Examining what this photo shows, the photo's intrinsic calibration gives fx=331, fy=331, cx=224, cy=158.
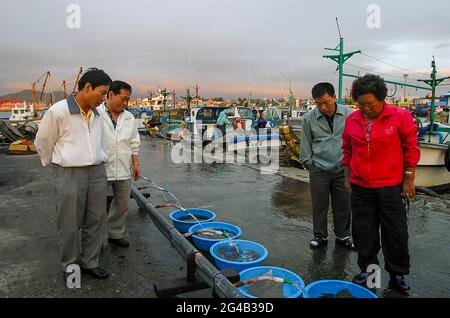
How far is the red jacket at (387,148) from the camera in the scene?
2.93 m

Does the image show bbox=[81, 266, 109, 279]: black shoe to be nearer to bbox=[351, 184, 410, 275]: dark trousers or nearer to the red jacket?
bbox=[351, 184, 410, 275]: dark trousers

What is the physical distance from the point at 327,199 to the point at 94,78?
2.97 metres

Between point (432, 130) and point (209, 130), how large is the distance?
9728 mm

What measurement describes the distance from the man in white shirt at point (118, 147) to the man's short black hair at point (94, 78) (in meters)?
0.59

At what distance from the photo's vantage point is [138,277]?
10.8ft

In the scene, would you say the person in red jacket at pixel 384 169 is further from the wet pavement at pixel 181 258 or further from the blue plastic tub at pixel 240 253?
the blue plastic tub at pixel 240 253

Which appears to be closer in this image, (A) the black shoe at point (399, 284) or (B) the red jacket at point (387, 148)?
(B) the red jacket at point (387, 148)

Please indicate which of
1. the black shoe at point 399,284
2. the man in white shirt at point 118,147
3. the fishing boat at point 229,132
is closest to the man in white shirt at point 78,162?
the man in white shirt at point 118,147

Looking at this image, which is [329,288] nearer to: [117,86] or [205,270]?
[205,270]

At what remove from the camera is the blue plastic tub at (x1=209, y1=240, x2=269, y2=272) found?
3.16 meters

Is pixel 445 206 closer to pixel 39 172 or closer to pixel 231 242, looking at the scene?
pixel 231 242

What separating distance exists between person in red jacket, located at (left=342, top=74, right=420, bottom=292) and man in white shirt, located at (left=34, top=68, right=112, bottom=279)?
8.05ft

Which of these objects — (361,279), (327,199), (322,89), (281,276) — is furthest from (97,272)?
(322,89)

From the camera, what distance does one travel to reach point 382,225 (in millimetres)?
3107
